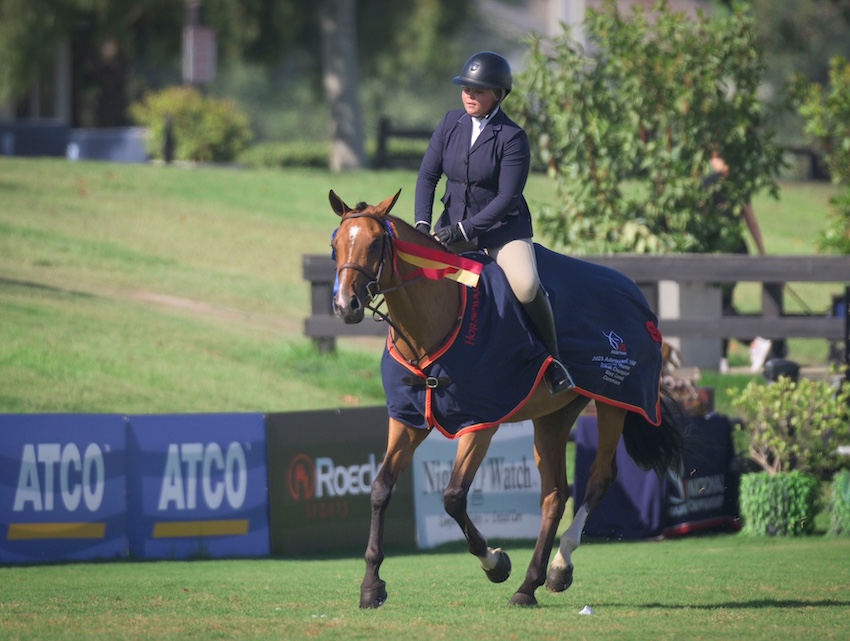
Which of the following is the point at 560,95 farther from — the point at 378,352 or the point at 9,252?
the point at 9,252

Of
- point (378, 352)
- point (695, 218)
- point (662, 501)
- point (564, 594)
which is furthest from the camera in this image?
point (378, 352)

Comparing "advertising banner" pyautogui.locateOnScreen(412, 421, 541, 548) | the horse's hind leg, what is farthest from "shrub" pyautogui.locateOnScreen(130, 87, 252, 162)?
the horse's hind leg

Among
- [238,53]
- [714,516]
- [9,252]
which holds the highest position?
[238,53]

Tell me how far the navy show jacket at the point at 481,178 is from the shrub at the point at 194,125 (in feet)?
72.0

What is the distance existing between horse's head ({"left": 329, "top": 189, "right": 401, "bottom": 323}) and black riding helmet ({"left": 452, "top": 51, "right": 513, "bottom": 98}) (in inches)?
41.1

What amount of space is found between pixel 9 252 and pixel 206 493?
10315 millimetres

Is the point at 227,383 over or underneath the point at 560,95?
underneath

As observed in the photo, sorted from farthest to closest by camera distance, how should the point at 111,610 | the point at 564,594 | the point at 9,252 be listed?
1. the point at 9,252
2. the point at 564,594
3. the point at 111,610

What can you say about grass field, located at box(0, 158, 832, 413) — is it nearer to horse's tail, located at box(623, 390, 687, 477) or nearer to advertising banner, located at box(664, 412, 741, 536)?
advertising banner, located at box(664, 412, 741, 536)

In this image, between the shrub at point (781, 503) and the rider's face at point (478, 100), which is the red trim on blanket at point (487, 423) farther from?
the shrub at point (781, 503)

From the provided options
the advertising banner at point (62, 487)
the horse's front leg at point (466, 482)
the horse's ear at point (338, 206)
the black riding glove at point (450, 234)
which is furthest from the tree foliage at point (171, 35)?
the horse's front leg at point (466, 482)

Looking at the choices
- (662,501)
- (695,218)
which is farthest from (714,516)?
(695,218)

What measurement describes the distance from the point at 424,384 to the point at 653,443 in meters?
2.48

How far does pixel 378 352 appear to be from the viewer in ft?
57.5
